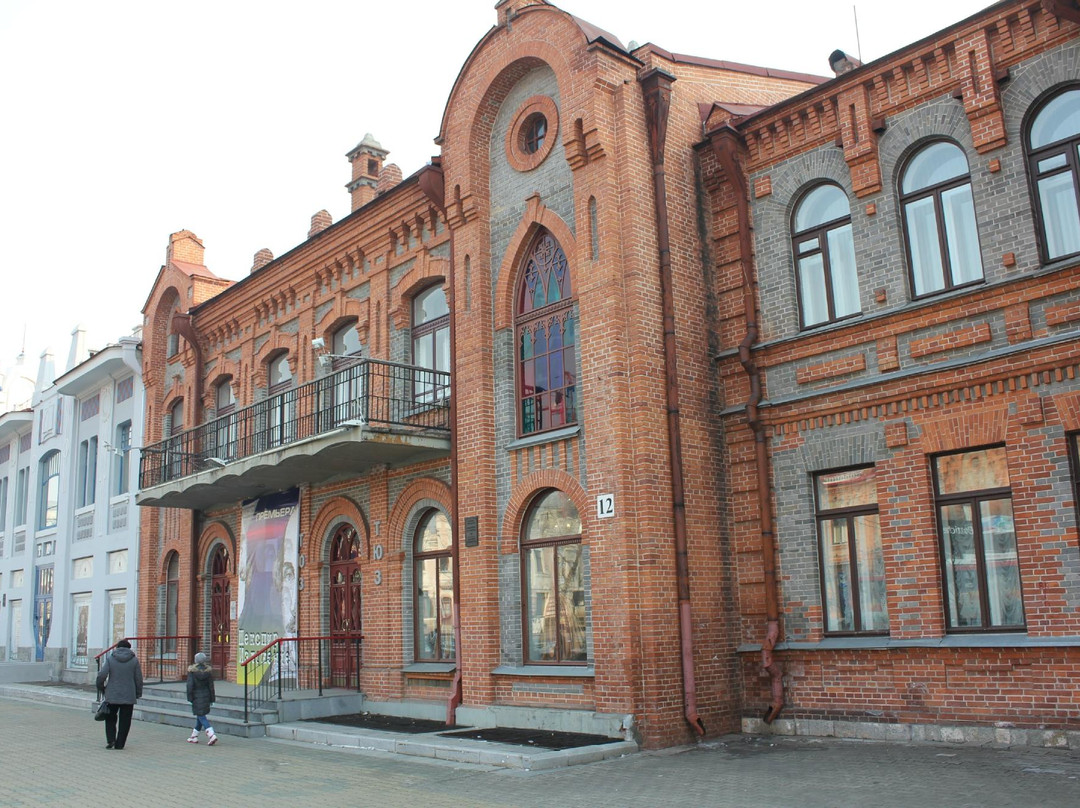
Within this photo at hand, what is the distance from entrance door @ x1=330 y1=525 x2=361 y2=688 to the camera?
1736cm

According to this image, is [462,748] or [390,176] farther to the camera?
[390,176]

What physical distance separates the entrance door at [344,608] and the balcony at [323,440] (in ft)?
4.07

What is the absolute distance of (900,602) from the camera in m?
11.7

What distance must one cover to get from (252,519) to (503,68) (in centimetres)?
1031

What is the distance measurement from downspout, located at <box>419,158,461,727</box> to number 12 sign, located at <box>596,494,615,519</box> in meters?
2.89

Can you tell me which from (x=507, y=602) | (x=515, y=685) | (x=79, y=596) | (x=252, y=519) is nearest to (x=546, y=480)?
(x=507, y=602)

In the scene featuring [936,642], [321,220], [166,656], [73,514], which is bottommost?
[166,656]

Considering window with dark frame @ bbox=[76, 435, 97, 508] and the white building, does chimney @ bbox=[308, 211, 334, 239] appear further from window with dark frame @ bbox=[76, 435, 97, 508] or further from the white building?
window with dark frame @ bbox=[76, 435, 97, 508]

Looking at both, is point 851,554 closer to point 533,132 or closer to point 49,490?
point 533,132

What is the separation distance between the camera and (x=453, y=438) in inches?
598

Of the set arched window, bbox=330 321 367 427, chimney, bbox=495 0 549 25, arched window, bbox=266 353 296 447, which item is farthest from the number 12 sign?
arched window, bbox=266 353 296 447

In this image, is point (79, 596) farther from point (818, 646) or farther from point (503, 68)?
point (818, 646)

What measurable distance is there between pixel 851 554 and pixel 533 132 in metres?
7.56

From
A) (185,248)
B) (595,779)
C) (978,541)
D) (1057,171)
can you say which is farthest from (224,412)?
(1057,171)
